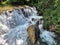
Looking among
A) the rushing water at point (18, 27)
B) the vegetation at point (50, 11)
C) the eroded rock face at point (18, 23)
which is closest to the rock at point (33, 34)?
the eroded rock face at point (18, 23)

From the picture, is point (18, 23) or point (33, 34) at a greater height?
point (33, 34)

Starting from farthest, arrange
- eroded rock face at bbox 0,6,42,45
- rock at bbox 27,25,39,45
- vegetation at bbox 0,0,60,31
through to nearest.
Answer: eroded rock face at bbox 0,6,42,45 → rock at bbox 27,25,39,45 → vegetation at bbox 0,0,60,31

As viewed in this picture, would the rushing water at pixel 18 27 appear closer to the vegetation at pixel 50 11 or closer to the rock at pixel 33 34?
the rock at pixel 33 34

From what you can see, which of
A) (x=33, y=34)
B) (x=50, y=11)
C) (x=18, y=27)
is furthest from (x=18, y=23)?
(x=33, y=34)

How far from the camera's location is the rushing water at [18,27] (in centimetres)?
866

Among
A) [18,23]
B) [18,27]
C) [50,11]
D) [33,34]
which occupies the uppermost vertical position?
[50,11]

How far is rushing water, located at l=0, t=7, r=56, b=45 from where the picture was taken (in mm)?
8656

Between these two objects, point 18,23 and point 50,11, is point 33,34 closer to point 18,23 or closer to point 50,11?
point 50,11

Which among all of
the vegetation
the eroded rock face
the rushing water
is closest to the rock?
the eroded rock face

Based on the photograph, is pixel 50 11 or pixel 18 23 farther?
pixel 18 23

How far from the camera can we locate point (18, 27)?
33.0 feet

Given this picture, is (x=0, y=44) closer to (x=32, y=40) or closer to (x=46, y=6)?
(x=32, y=40)

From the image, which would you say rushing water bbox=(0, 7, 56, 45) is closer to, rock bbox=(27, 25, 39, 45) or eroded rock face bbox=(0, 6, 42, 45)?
eroded rock face bbox=(0, 6, 42, 45)

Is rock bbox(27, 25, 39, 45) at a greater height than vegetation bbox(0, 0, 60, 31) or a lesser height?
lesser
